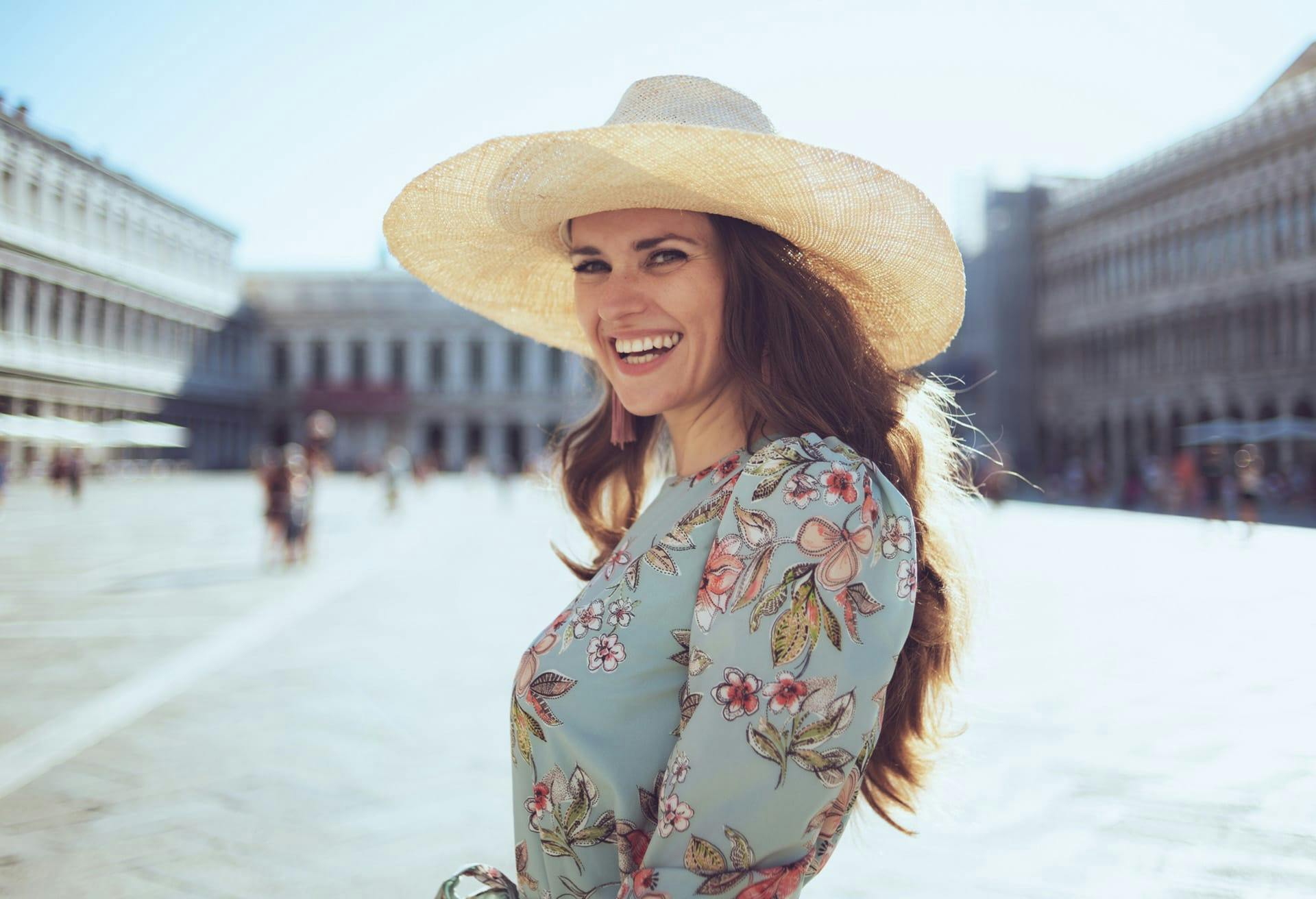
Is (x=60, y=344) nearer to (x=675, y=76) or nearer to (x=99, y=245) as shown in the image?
(x=99, y=245)

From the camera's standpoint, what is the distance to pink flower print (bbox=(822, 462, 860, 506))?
116 centimetres

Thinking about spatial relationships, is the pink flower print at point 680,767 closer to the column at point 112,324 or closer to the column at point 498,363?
the column at point 112,324

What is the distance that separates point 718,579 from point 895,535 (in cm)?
20

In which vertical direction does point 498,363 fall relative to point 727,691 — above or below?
above

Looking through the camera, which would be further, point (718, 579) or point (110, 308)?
point (110, 308)

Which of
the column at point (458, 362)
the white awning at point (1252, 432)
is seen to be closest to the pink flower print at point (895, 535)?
the white awning at point (1252, 432)

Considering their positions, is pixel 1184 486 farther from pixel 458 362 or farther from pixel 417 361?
pixel 417 361

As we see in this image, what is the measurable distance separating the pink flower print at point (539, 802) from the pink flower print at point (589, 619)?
193mm

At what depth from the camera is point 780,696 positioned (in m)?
1.09

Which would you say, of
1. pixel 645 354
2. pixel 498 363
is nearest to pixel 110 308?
pixel 498 363

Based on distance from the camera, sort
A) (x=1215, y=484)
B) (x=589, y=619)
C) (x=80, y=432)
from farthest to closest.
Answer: (x=80, y=432) < (x=1215, y=484) < (x=589, y=619)

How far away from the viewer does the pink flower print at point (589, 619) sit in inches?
52.0

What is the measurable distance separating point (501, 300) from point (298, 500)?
950 cm

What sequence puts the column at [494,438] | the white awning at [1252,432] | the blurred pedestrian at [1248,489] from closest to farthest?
the blurred pedestrian at [1248,489], the white awning at [1252,432], the column at [494,438]
